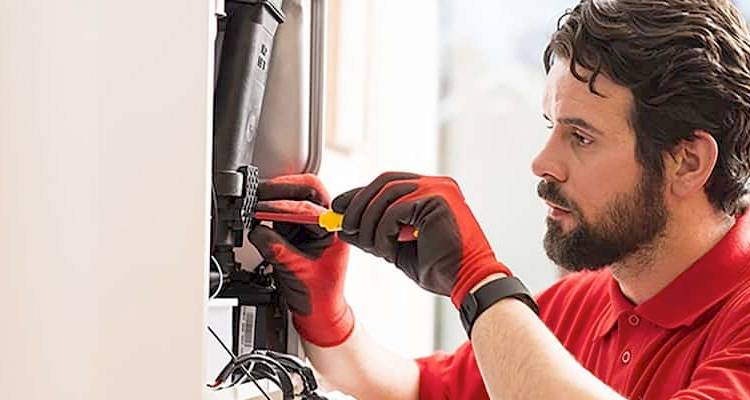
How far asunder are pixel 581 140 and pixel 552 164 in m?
0.05

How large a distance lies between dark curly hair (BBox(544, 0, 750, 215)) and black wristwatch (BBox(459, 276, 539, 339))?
301mm

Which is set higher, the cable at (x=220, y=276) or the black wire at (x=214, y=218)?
the black wire at (x=214, y=218)

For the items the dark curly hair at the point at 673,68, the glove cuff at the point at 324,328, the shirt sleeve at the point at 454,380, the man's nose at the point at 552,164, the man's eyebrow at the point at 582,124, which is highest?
the dark curly hair at the point at 673,68

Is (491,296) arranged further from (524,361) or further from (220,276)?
(220,276)

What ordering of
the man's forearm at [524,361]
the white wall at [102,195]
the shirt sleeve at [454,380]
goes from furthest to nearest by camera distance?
the shirt sleeve at [454,380] < the man's forearm at [524,361] < the white wall at [102,195]

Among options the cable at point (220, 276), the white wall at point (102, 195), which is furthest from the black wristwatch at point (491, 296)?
the white wall at point (102, 195)

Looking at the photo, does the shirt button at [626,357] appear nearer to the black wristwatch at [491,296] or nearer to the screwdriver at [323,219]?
the black wristwatch at [491,296]

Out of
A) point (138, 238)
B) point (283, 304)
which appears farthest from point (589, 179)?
point (138, 238)

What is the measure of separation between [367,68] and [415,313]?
59 centimetres

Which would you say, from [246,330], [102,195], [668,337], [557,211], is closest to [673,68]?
[557,211]

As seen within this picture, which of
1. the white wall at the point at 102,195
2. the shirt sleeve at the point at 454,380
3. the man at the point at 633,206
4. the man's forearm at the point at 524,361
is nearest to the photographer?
the white wall at the point at 102,195

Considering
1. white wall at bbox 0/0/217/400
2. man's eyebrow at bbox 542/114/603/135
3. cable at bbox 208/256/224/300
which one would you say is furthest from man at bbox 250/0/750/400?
white wall at bbox 0/0/217/400

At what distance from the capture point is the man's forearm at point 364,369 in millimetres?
1325

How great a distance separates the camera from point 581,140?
1326 mm
